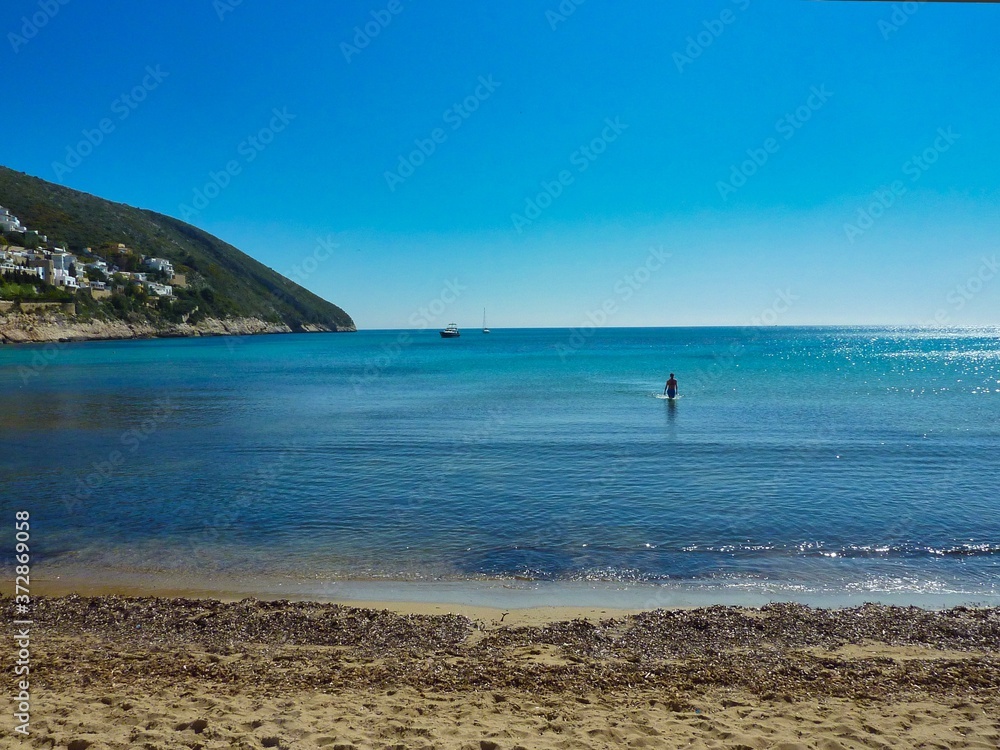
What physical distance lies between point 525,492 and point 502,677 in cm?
1008

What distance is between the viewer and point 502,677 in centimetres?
738

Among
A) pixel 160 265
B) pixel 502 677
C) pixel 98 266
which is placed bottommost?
pixel 502 677

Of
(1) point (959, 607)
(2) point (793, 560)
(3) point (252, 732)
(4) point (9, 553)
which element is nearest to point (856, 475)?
(2) point (793, 560)

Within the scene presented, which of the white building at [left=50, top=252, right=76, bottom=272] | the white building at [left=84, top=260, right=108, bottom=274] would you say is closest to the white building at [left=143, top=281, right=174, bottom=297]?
the white building at [left=84, top=260, right=108, bottom=274]

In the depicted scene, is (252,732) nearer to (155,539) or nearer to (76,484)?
(155,539)

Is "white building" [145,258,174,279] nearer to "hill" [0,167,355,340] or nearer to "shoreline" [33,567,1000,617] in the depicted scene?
"hill" [0,167,355,340]

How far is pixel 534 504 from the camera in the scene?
53.0ft

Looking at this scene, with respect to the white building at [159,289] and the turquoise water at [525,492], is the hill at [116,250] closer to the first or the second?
the white building at [159,289]

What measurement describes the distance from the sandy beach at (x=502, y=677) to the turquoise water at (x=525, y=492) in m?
1.96

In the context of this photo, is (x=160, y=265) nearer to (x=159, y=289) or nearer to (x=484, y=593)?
(x=159, y=289)

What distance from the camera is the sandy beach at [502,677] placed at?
6078mm

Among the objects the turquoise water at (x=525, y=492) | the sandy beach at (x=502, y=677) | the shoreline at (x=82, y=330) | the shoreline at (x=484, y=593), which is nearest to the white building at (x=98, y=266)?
the shoreline at (x=82, y=330)

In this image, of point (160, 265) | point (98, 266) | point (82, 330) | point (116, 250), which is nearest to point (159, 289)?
point (160, 265)

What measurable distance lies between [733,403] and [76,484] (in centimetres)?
3417
